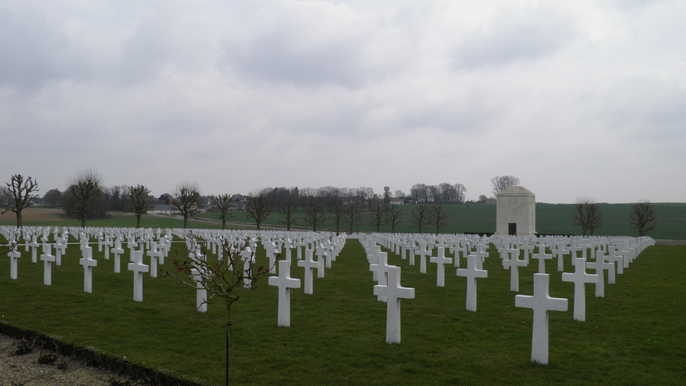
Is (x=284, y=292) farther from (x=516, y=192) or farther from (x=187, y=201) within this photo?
(x=516, y=192)

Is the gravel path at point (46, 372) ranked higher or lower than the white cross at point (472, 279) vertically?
lower

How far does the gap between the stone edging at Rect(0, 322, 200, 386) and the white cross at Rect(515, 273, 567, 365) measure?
3603mm

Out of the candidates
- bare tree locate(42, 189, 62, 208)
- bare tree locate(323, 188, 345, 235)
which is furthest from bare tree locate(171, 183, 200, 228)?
bare tree locate(42, 189, 62, 208)

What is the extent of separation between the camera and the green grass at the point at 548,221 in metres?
71.3

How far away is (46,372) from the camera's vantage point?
5.87 meters

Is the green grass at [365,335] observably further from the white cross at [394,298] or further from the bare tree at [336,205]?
the bare tree at [336,205]

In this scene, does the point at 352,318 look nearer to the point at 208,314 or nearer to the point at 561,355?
the point at 208,314

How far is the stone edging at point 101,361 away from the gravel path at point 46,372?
3.1 inches

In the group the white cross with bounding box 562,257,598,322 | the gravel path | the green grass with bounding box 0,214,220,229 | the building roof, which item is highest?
the building roof

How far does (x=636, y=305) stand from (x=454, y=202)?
4353 inches

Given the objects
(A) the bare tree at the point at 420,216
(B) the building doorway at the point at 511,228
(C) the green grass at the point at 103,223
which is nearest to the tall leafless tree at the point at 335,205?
(A) the bare tree at the point at 420,216

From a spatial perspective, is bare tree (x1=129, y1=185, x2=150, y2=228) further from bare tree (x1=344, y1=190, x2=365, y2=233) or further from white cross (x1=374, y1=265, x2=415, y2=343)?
white cross (x1=374, y1=265, x2=415, y2=343)

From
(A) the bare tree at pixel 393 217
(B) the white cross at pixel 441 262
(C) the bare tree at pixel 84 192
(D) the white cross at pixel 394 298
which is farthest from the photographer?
(A) the bare tree at pixel 393 217

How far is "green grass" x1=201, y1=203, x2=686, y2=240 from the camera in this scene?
71312 mm
